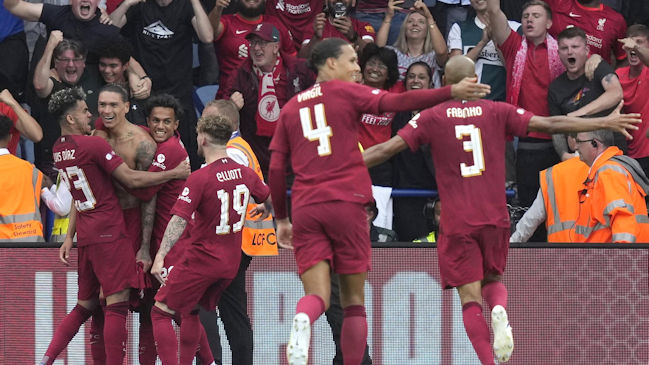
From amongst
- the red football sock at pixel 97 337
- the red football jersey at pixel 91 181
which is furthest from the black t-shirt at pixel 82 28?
the red football sock at pixel 97 337

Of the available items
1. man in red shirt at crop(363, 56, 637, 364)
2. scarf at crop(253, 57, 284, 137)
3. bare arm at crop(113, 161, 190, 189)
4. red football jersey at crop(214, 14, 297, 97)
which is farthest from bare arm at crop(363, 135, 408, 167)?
red football jersey at crop(214, 14, 297, 97)

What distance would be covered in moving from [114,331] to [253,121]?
3.45m

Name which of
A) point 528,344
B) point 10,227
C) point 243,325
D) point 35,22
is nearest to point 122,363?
point 243,325

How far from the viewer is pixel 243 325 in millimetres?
10094

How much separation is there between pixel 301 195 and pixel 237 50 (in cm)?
515

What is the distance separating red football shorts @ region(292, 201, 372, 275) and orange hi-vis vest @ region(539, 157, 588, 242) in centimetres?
311

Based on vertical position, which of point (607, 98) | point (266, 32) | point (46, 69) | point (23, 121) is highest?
point (266, 32)

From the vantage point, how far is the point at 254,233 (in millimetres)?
10328

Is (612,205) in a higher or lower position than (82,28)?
lower

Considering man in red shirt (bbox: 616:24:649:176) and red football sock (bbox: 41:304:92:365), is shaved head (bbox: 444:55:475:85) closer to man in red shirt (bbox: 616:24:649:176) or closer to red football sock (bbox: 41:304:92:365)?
red football sock (bbox: 41:304:92:365)

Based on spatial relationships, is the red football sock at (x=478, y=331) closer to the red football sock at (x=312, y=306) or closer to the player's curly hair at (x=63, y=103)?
the red football sock at (x=312, y=306)

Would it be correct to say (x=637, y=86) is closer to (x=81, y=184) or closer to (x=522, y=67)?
(x=522, y=67)

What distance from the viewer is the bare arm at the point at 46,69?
41.1 feet

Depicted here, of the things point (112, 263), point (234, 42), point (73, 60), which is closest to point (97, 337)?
point (112, 263)
